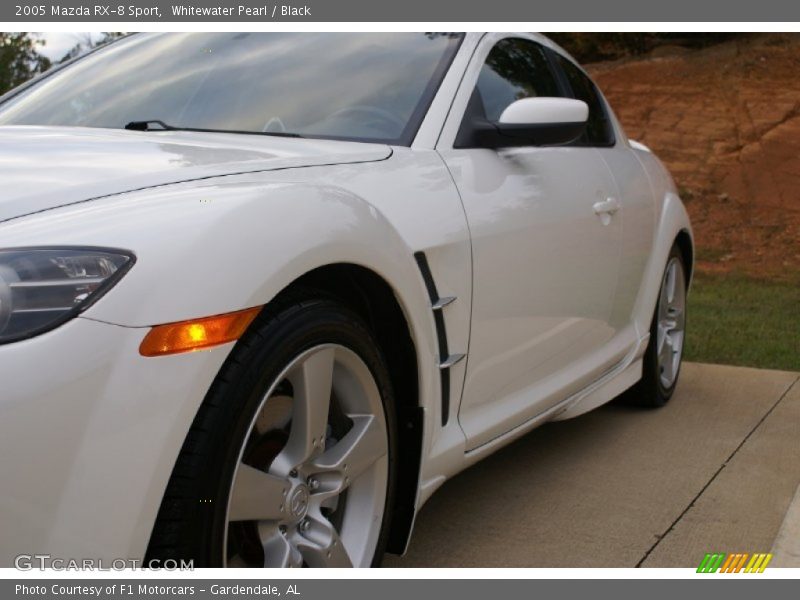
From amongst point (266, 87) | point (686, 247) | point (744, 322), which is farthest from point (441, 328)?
point (744, 322)

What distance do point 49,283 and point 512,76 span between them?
2262mm

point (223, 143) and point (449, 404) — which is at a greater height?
point (223, 143)

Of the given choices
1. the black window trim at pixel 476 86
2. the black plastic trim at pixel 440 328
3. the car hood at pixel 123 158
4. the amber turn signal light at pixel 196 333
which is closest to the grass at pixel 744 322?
the black window trim at pixel 476 86

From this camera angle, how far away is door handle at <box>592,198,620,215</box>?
361 cm

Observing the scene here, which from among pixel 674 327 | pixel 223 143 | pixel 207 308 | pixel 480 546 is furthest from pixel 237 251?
pixel 674 327

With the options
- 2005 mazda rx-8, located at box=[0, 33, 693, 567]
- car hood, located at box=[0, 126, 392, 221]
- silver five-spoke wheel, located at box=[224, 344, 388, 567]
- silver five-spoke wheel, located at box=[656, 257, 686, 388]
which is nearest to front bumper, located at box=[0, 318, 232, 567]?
2005 mazda rx-8, located at box=[0, 33, 693, 567]

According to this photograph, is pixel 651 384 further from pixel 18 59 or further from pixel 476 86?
pixel 18 59

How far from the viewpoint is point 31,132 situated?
2736 mm

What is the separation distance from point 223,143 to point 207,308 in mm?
946

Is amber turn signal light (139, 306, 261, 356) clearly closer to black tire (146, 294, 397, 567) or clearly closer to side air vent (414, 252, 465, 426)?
black tire (146, 294, 397, 567)

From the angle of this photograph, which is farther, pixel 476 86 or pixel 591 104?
pixel 591 104

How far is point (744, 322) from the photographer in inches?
279

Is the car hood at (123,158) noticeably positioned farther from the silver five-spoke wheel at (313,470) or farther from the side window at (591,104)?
the side window at (591,104)
